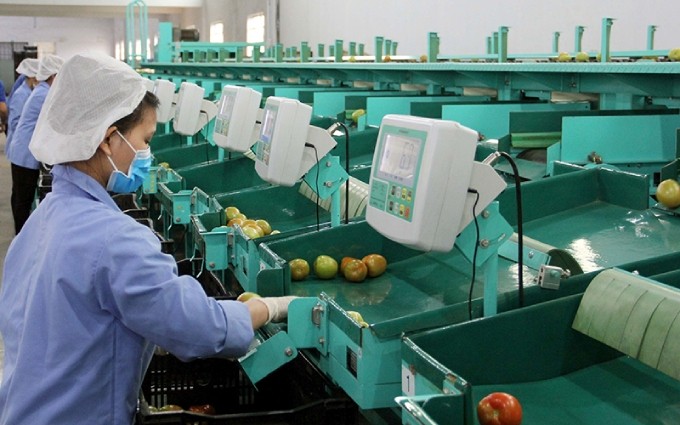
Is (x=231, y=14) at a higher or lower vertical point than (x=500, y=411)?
A: higher

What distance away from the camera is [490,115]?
199 inches

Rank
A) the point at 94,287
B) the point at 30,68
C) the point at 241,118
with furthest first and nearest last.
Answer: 1. the point at 30,68
2. the point at 241,118
3. the point at 94,287

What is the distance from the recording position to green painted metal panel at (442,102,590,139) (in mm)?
4936

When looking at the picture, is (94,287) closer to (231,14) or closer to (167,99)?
(167,99)

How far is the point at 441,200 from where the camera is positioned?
6.86ft

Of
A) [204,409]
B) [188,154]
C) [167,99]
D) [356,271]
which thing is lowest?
[204,409]

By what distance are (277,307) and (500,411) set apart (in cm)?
65

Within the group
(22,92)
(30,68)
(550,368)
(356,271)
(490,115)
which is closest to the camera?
(550,368)

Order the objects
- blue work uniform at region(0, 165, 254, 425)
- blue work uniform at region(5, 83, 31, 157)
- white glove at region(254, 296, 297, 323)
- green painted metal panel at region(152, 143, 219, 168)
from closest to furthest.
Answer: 1. blue work uniform at region(0, 165, 254, 425)
2. white glove at region(254, 296, 297, 323)
3. green painted metal panel at region(152, 143, 219, 168)
4. blue work uniform at region(5, 83, 31, 157)

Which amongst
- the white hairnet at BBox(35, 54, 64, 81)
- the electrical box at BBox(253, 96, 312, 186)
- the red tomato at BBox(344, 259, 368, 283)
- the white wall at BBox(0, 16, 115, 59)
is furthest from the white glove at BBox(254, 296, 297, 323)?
the white wall at BBox(0, 16, 115, 59)

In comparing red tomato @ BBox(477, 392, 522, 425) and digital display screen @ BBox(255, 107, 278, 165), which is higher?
digital display screen @ BBox(255, 107, 278, 165)

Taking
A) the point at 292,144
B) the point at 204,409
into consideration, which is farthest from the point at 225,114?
the point at 204,409

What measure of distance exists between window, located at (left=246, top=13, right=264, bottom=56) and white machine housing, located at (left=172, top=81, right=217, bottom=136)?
14.5 m

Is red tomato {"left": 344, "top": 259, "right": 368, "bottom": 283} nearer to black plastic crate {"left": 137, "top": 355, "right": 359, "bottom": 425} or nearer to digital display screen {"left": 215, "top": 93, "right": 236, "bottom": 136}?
black plastic crate {"left": 137, "top": 355, "right": 359, "bottom": 425}
